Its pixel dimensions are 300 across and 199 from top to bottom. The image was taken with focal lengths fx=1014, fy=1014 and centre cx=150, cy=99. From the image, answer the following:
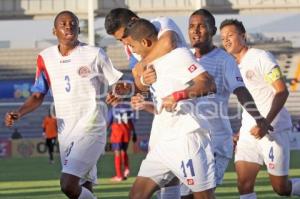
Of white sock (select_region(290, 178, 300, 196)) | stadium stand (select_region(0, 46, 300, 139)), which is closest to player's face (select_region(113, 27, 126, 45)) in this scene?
white sock (select_region(290, 178, 300, 196))

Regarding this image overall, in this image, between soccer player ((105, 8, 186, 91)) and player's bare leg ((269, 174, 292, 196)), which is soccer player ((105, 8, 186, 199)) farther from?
player's bare leg ((269, 174, 292, 196))

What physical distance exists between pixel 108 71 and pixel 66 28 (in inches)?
25.2

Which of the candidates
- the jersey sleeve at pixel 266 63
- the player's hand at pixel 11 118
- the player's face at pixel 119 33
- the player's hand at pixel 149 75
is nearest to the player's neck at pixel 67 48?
the player's hand at pixel 11 118

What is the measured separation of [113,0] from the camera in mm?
51688

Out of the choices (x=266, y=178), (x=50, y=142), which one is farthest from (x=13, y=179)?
(x=50, y=142)

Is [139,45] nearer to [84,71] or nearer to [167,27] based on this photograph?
[167,27]

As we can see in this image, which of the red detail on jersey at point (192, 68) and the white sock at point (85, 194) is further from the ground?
the red detail on jersey at point (192, 68)

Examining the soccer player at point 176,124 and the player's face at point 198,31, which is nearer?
the soccer player at point 176,124

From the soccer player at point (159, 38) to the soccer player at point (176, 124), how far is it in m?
0.05

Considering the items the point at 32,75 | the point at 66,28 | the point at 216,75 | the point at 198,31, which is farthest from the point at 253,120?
the point at 32,75

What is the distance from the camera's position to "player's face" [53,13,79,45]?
10.8 m

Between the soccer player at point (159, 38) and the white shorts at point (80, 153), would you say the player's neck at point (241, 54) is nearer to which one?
the soccer player at point (159, 38)

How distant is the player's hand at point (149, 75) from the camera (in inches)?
322

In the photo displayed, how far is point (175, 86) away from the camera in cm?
805
